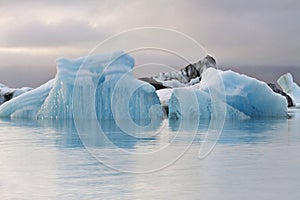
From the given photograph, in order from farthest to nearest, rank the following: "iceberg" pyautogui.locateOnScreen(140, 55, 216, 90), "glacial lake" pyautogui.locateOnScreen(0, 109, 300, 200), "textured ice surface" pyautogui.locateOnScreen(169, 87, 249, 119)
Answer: "iceberg" pyautogui.locateOnScreen(140, 55, 216, 90) < "textured ice surface" pyautogui.locateOnScreen(169, 87, 249, 119) < "glacial lake" pyautogui.locateOnScreen(0, 109, 300, 200)

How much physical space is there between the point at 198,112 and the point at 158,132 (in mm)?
7419

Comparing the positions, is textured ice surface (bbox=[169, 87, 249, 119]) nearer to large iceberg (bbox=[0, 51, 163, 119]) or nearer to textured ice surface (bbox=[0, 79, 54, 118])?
large iceberg (bbox=[0, 51, 163, 119])

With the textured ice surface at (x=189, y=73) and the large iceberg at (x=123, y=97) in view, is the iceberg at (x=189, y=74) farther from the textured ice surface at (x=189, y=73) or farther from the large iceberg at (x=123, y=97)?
the large iceberg at (x=123, y=97)

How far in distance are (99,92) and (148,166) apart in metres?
12.9

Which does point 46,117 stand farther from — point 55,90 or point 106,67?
point 106,67

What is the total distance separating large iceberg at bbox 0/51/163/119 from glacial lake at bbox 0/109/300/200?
6416 mm

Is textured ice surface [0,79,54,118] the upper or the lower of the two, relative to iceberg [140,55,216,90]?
lower

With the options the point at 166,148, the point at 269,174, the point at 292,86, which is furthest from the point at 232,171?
the point at 292,86

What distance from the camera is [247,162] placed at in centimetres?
934

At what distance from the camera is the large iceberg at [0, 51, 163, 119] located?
21250 millimetres

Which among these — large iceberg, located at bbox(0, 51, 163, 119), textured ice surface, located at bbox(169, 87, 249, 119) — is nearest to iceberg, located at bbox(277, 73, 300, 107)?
textured ice surface, located at bbox(169, 87, 249, 119)

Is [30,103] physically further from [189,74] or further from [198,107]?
[189,74]

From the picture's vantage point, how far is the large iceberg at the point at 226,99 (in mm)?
23125

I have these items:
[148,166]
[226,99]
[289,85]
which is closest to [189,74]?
[289,85]
